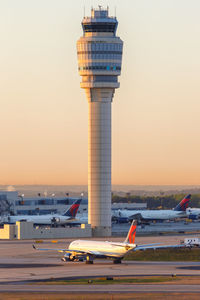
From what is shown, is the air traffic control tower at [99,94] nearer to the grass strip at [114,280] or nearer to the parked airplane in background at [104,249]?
the parked airplane in background at [104,249]

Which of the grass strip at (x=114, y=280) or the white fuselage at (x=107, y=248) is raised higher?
the grass strip at (x=114, y=280)

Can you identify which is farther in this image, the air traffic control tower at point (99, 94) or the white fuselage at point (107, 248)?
the air traffic control tower at point (99, 94)

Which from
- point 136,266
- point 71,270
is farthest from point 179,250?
point 71,270

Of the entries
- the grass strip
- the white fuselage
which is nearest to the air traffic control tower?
the white fuselage

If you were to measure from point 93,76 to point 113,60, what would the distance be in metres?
6.20

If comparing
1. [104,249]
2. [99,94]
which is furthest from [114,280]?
[99,94]

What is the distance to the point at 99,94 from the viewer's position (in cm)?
17800

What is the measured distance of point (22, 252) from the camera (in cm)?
13575

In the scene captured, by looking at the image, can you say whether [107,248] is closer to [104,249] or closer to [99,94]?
[104,249]

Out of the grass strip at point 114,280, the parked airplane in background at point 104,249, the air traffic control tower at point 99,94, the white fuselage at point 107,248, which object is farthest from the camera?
the air traffic control tower at point 99,94

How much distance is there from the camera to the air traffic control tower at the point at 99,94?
7008 inches

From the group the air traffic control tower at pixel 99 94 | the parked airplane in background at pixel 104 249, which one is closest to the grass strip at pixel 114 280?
the parked airplane in background at pixel 104 249

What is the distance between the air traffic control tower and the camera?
178 metres

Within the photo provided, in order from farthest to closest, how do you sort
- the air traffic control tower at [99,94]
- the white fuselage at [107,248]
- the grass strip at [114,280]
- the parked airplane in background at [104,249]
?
the air traffic control tower at [99,94] → the parked airplane in background at [104,249] → the white fuselage at [107,248] → the grass strip at [114,280]
